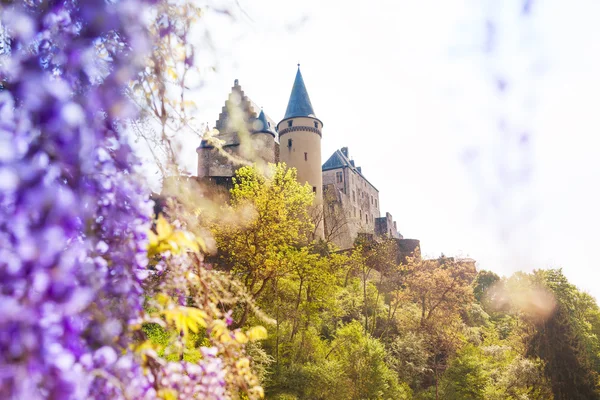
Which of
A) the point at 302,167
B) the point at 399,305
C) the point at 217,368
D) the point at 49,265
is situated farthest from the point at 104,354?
the point at 302,167

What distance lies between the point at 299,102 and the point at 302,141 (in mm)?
3853

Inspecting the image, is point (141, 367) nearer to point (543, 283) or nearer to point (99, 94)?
point (99, 94)

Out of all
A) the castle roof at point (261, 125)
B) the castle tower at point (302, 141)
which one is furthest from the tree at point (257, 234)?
the castle roof at point (261, 125)

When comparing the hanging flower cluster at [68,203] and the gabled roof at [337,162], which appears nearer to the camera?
the hanging flower cluster at [68,203]

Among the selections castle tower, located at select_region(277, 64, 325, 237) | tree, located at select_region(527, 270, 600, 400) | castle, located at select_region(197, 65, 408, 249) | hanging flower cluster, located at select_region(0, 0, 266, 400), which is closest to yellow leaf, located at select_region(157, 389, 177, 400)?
hanging flower cluster, located at select_region(0, 0, 266, 400)

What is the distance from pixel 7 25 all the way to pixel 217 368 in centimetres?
164

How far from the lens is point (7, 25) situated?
5.00 ft

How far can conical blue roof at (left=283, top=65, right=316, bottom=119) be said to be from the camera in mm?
34531

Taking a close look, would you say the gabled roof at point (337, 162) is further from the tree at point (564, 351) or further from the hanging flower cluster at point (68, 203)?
the hanging flower cluster at point (68, 203)

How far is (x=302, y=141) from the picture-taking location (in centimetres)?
3375

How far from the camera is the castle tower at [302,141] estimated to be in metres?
33.4

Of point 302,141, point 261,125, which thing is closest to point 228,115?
point 261,125

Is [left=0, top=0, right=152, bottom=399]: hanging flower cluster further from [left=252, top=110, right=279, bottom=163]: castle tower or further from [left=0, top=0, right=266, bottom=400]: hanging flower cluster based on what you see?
[left=252, top=110, right=279, bottom=163]: castle tower

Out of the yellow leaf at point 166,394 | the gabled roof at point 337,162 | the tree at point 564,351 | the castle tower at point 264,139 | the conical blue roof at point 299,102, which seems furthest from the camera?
the gabled roof at point 337,162
